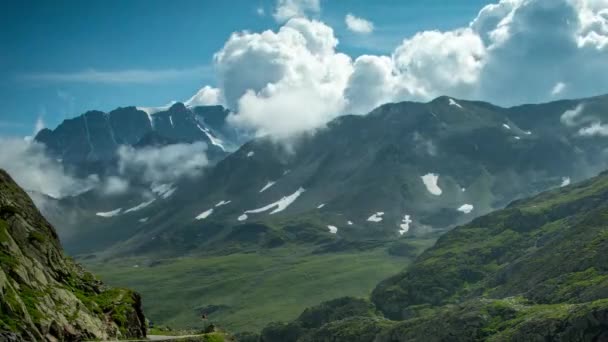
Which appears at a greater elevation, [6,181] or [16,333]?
[6,181]

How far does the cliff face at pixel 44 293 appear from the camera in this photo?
5097 cm

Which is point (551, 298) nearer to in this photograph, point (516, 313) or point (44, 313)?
point (516, 313)

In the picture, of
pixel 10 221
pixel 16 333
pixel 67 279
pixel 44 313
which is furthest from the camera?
pixel 67 279

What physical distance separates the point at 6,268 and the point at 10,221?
9.67m

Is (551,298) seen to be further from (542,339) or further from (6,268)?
(6,268)

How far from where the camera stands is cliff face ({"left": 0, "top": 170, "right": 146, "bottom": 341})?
5097cm

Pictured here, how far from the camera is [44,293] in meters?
58.3

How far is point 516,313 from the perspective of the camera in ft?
626

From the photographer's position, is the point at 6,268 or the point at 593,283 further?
the point at 593,283

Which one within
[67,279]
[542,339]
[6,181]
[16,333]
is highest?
[6,181]

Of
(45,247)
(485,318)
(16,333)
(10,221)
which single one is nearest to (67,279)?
(45,247)

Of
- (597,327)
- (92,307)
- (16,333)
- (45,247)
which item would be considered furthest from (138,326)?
(597,327)

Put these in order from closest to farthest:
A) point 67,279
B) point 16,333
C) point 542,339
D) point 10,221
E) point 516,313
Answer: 1. point 16,333
2. point 10,221
3. point 67,279
4. point 542,339
5. point 516,313

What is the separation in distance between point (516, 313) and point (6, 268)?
519 ft
